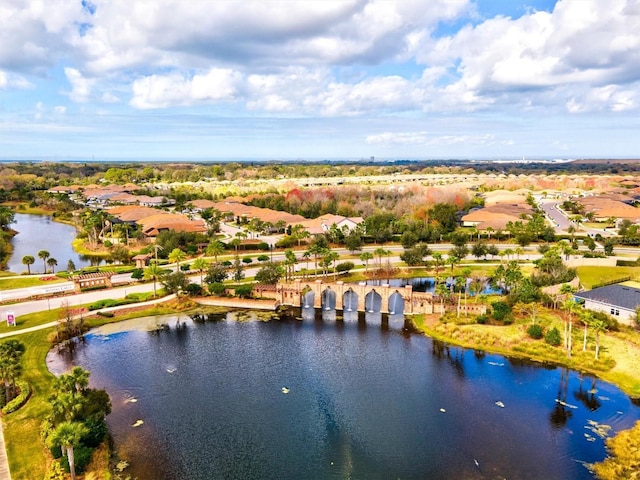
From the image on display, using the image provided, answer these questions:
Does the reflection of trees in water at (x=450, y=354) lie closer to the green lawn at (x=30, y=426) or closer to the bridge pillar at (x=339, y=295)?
the bridge pillar at (x=339, y=295)

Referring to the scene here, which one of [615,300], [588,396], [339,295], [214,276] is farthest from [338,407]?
[615,300]

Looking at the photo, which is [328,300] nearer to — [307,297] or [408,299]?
[307,297]

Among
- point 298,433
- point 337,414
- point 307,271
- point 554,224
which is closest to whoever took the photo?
point 298,433

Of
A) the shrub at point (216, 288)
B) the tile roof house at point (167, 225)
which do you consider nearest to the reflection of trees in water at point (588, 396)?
the shrub at point (216, 288)

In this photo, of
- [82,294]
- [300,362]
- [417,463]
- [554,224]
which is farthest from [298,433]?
[554,224]

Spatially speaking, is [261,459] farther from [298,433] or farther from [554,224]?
[554,224]

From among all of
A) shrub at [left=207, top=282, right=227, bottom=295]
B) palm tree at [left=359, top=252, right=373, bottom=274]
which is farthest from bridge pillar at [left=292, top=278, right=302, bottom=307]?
palm tree at [left=359, top=252, right=373, bottom=274]

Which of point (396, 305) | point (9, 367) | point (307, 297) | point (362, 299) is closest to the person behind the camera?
point (9, 367)
